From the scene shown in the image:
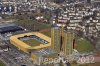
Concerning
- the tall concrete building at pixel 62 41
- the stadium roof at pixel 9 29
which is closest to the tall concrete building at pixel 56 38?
the tall concrete building at pixel 62 41

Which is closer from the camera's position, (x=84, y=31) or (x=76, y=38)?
(x=76, y=38)

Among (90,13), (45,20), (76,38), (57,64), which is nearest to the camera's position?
(57,64)

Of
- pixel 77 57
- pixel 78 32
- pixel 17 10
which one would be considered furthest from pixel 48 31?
pixel 17 10

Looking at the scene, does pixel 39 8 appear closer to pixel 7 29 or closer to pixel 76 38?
pixel 7 29

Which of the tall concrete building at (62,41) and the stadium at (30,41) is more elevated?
the tall concrete building at (62,41)

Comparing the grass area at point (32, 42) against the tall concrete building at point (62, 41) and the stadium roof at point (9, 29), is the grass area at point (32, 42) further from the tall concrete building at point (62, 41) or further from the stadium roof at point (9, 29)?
the stadium roof at point (9, 29)

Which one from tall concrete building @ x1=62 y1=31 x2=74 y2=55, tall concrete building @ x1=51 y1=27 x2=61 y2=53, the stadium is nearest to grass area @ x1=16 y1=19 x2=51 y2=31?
the stadium
